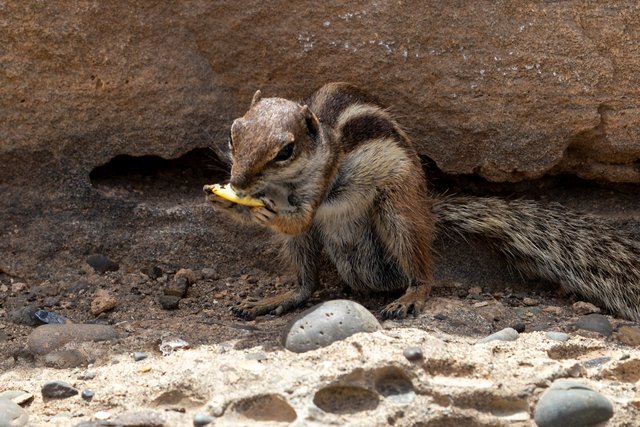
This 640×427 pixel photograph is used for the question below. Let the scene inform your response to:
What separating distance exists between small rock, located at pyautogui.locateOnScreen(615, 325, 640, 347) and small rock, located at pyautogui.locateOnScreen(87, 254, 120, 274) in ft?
8.88

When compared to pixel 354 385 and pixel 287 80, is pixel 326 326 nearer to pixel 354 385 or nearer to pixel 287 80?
pixel 354 385

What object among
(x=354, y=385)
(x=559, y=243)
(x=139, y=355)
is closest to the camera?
(x=354, y=385)

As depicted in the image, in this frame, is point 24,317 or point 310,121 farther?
point 24,317

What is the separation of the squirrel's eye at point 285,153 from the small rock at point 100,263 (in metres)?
1.49

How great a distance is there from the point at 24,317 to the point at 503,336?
2.38m

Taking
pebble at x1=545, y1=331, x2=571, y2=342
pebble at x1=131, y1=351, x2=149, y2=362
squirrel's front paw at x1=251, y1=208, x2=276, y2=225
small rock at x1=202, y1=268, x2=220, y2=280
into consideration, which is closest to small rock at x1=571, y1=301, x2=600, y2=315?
pebble at x1=545, y1=331, x2=571, y2=342

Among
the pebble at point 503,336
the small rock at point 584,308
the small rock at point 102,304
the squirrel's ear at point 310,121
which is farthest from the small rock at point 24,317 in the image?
the small rock at point 584,308

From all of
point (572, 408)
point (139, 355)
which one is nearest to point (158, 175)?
point (139, 355)

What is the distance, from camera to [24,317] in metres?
5.06

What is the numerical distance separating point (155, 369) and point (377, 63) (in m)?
2.11

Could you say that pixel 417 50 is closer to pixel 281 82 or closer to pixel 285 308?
pixel 281 82

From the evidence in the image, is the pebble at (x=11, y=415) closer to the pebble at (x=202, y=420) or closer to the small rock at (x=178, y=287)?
the pebble at (x=202, y=420)

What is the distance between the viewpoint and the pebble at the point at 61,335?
4562mm

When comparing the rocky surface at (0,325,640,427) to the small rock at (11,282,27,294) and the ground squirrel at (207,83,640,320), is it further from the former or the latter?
the small rock at (11,282,27,294)
